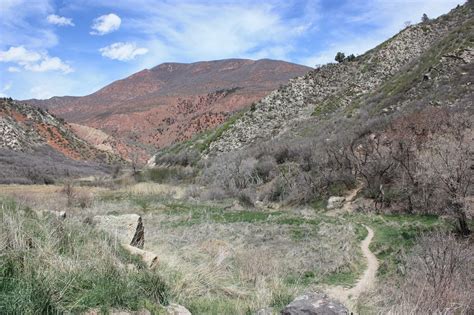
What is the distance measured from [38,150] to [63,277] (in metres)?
63.7

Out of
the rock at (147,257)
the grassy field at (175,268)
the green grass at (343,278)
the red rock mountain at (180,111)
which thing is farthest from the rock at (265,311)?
the red rock mountain at (180,111)

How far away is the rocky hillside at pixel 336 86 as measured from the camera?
4619 cm

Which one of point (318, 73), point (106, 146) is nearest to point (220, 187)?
point (318, 73)

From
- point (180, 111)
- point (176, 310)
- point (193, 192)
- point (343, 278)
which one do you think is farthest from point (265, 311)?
point (180, 111)

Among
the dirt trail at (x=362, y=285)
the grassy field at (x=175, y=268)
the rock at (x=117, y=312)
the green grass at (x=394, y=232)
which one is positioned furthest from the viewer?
the green grass at (x=394, y=232)

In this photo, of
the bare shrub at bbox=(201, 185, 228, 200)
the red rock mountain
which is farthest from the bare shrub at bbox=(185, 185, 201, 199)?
the red rock mountain

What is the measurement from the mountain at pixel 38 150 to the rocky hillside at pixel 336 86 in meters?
19.2

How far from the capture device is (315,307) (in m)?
5.10

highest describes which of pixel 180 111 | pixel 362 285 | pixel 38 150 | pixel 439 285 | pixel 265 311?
pixel 180 111

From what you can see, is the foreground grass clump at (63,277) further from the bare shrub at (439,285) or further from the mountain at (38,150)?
the mountain at (38,150)

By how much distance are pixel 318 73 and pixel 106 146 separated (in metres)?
57.5

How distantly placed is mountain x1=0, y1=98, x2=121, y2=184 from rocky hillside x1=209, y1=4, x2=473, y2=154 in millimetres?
19181

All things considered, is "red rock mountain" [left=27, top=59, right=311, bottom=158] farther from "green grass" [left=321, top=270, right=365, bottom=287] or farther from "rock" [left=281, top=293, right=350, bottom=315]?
"rock" [left=281, top=293, right=350, bottom=315]

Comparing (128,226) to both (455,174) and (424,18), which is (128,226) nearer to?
(455,174)
